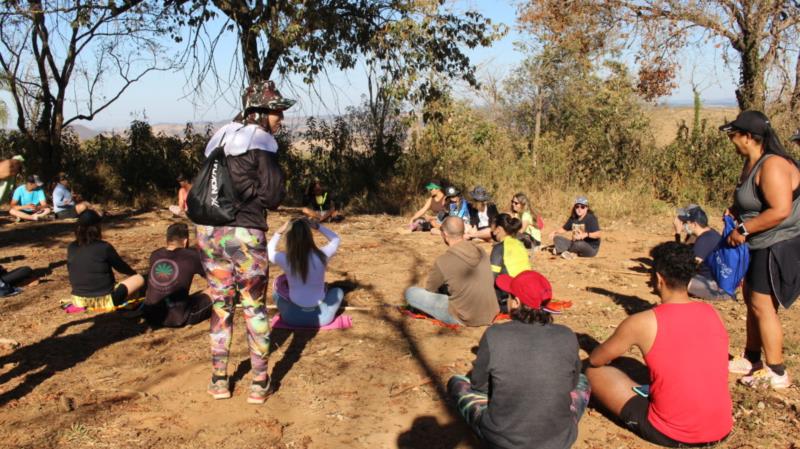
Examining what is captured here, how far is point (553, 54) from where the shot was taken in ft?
66.4

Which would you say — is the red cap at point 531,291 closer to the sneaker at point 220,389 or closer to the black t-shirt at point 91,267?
the sneaker at point 220,389

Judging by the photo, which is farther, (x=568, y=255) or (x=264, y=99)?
(x=568, y=255)

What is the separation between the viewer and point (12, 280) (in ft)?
21.4

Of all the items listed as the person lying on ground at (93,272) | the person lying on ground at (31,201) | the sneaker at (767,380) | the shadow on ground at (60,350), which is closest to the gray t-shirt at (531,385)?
the sneaker at (767,380)

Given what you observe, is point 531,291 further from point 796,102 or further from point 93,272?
point 796,102

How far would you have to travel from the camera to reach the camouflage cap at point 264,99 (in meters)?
3.61

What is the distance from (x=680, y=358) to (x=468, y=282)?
2.31m

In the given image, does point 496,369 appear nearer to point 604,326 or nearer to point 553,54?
point 604,326

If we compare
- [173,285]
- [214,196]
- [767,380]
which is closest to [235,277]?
[214,196]

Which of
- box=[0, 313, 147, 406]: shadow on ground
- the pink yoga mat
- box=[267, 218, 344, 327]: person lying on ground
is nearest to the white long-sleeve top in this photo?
box=[267, 218, 344, 327]: person lying on ground

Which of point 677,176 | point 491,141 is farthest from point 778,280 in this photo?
point 491,141

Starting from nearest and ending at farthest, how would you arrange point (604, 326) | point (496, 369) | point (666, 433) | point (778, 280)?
point (496, 369)
point (666, 433)
point (778, 280)
point (604, 326)

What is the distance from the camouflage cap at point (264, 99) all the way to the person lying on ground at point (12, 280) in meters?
4.23

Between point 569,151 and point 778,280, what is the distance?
973 cm
